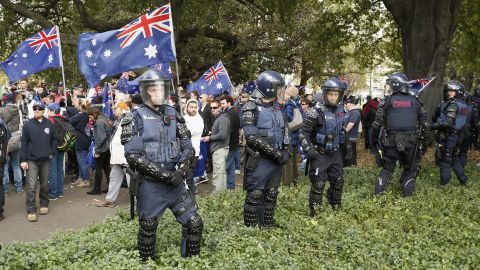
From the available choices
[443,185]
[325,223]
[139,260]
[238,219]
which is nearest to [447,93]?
[443,185]

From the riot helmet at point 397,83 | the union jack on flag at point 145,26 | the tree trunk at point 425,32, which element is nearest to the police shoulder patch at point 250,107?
the riot helmet at point 397,83

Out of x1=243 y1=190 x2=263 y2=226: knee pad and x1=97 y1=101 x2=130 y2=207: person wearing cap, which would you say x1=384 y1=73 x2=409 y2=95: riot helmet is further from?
x1=97 y1=101 x2=130 y2=207: person wearing cap

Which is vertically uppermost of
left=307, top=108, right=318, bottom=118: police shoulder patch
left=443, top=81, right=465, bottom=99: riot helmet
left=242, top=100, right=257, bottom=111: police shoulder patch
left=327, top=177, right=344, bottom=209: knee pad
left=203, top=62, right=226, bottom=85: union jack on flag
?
left=203, top=62, right=226, bottom=85: union jack on flag

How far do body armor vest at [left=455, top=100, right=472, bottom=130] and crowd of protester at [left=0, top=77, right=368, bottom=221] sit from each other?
2.09 metres

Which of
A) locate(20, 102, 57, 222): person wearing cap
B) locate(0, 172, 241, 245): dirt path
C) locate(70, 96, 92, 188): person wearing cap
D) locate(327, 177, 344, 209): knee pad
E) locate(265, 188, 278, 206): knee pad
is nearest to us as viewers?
locate(265, 188, 278, 206): knee pad

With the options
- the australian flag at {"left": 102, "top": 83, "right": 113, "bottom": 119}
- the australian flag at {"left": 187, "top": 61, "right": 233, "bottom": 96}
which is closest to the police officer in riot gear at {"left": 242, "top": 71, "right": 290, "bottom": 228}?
the australian flag at {"left": 102, "top": 83, "right": 113, "bottom": 119}

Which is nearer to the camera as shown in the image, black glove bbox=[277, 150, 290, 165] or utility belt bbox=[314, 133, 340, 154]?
black glove bbox=[277, 150, 290, 165]

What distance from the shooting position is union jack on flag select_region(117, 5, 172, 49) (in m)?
8.97

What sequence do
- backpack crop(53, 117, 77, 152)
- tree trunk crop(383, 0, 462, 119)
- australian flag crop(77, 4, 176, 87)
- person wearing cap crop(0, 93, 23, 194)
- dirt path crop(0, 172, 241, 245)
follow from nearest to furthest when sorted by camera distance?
dirt path crop(0, 172, 241, 245)
australian flag crop(77, 4, 176, 87)
backpack crop(53, 117, 77, 152)
person wearing cap crop(0, 93, 23, 194)
tree trunk crop(383, 0, 462, 119)

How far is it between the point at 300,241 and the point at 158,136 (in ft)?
7.64

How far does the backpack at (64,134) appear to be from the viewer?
910 cm

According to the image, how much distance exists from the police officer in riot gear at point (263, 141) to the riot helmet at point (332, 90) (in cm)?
98

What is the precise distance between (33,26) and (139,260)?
18.8 metres

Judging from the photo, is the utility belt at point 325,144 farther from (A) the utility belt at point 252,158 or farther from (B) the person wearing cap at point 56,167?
(B) the person wearing cap at point 56,167
